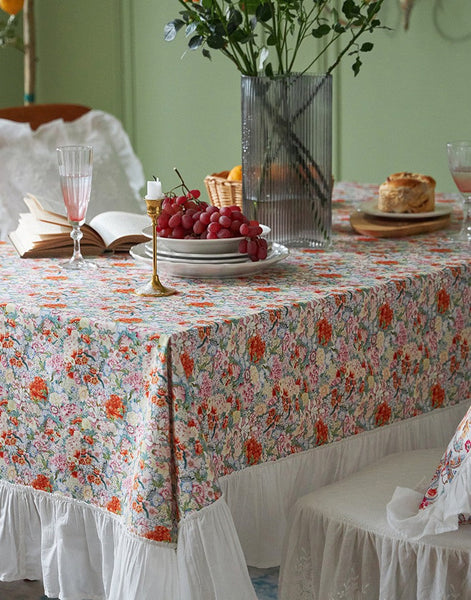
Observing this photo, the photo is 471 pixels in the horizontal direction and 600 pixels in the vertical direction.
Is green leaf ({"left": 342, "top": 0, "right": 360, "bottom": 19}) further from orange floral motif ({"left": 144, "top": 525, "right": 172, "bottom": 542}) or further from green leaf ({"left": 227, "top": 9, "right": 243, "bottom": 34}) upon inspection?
orange floral motif ({"left": 144, "top": 525, "right": 172, "bottom": 542})

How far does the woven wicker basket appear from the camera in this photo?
2461 millimetres

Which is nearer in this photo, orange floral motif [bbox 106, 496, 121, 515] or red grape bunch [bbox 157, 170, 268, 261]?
orange floral motif [bbox 106, 496, 121, 515]

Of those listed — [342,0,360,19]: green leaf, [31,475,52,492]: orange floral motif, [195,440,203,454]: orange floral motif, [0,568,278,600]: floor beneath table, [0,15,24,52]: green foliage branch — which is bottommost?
[0,568,278,600]: floor beneath table

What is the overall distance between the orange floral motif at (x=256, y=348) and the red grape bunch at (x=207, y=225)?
319 millimetres

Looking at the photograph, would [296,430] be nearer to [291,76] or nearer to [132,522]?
[132,522]

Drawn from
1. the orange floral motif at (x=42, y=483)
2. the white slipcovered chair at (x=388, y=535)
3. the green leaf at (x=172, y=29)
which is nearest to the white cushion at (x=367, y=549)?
the white slipcovered chair at (x=388, y=535)

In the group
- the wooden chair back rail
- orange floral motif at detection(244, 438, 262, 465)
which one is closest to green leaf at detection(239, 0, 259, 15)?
orange floral motif at detection(244, 438, 262, 465)

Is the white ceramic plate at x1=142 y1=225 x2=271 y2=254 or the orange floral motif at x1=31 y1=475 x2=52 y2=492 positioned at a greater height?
the white ceramic plate at x1=142 y1=225 x2=271 y2=254

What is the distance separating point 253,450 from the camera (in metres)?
1.65

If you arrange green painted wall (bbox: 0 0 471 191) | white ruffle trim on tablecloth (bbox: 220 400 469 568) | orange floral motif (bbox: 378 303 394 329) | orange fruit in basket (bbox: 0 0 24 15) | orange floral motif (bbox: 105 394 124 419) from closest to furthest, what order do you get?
orange floral motif (bbox: 105 394 124 419), white ruffle trim on tablecloth (bbox: 220 400 469 568), orange floral motif (bbox: 378 303 394 329), orange fruit in basket (bbox: 0 0 24 15), green painted wall (bbox: 0 0 471 191)

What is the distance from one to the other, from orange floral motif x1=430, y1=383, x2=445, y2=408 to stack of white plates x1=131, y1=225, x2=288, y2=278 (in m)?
0.39

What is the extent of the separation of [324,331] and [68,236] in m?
0.69

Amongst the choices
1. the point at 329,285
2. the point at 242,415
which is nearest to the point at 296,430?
the point at 242,415

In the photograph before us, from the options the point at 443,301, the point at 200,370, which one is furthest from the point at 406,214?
the point at 200,370
